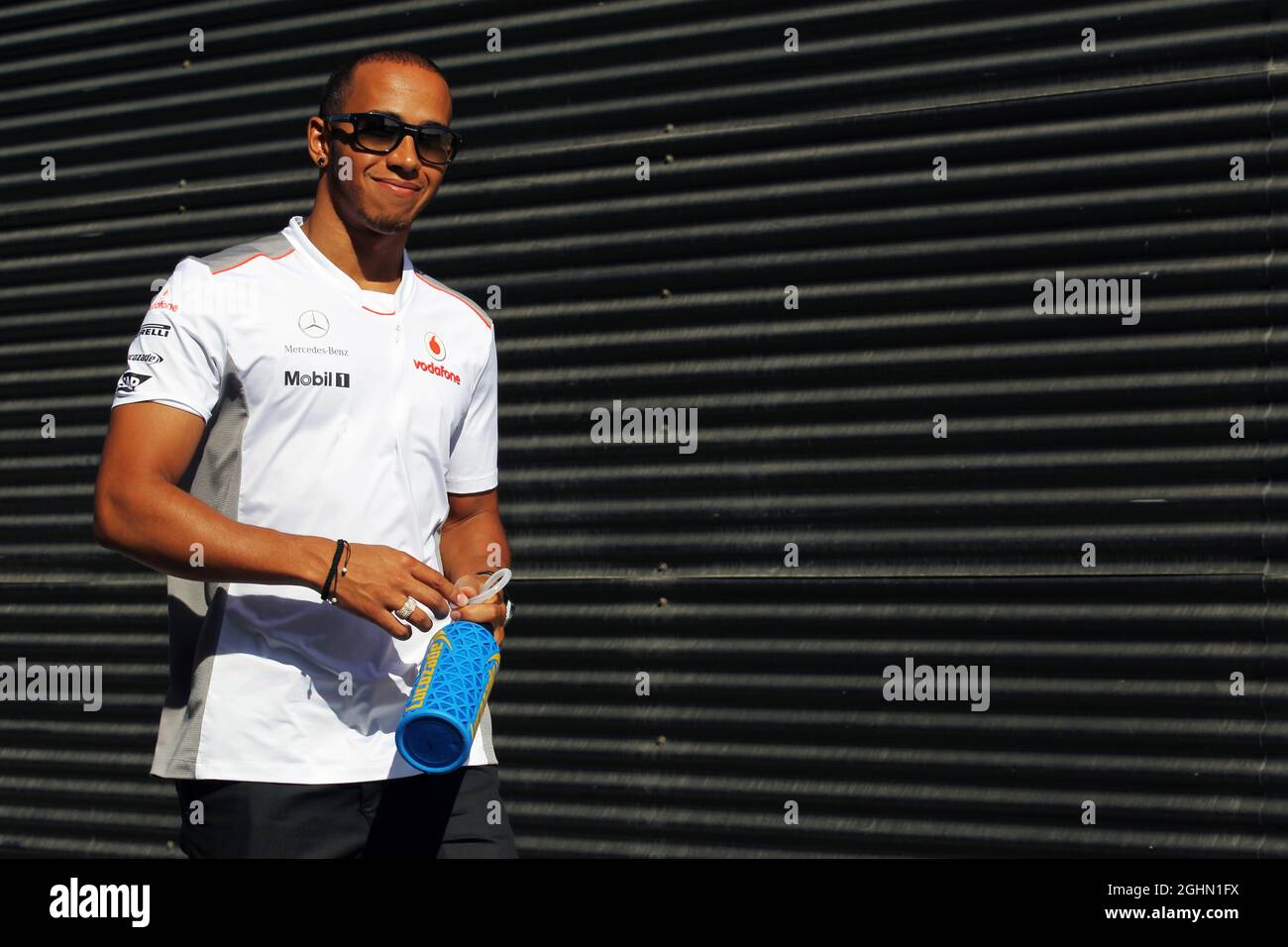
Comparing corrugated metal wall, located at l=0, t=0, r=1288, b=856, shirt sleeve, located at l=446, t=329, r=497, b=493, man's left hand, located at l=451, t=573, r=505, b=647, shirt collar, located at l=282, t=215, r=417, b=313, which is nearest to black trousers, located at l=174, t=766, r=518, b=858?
man's left hand, located at l=451, t=573, r=505, b=647

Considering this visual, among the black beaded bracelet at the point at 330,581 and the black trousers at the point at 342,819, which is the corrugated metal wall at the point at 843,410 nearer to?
the black trousers at the point at 342,819

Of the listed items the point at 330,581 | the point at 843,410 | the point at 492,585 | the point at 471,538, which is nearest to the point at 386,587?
the point at 330,581

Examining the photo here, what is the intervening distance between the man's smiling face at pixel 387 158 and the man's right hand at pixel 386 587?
790 mm

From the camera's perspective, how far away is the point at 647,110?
17.9 feet

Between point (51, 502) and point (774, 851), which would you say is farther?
point (51, 502)

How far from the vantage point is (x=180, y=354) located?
3119mm

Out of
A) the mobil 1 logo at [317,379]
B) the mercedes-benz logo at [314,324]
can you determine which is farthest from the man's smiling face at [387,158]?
the mobil 1 logo at [317,379]

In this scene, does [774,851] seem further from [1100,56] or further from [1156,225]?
[1100,56]

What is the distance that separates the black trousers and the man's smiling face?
4.11ft

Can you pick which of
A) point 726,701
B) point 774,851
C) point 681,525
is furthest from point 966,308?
point 774,851

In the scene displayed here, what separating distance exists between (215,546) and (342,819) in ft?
2.21

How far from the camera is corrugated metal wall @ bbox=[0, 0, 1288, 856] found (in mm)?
4648
